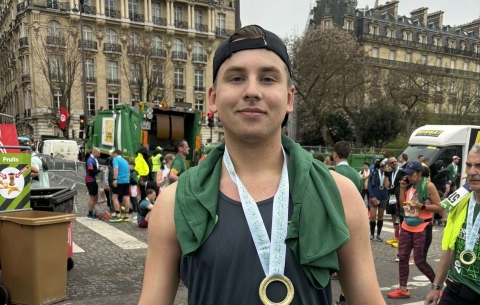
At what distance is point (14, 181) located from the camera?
5.11 metres

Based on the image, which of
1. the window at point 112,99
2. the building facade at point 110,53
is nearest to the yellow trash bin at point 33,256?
the building facade at point 110,53

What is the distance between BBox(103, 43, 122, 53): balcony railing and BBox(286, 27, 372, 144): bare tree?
85.3ft

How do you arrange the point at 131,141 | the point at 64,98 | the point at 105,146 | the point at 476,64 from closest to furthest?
1. the point at 131,141
2. the point at 105,146
3. the point at 64,98
4. the point at 476,64

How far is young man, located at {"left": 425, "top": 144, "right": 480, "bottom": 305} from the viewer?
116 inches

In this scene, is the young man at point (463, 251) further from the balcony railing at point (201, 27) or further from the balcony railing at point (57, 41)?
the balcony railing at point (201, 27)

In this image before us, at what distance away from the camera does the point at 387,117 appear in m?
33.8

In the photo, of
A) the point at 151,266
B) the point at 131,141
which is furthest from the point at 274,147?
the point at 131,141

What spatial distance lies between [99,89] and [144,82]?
363 inches

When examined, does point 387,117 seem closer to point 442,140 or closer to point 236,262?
point 442,140

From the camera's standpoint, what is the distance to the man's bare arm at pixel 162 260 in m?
→ 1.39

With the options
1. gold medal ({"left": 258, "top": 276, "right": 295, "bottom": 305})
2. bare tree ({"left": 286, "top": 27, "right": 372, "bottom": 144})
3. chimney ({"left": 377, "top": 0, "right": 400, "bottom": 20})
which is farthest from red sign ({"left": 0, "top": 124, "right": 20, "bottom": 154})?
chimney ({"left": 377, "top": 0, "right": 400, "bottom": 20})

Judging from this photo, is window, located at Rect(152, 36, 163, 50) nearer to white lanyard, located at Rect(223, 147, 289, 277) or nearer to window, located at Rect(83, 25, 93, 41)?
window, located at Rect(83, 25, 93, 41)

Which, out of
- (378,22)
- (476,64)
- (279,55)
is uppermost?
(378,22)

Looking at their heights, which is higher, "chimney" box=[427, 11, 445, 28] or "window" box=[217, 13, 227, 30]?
"chimney" box=[427, 11, 445, 28]
